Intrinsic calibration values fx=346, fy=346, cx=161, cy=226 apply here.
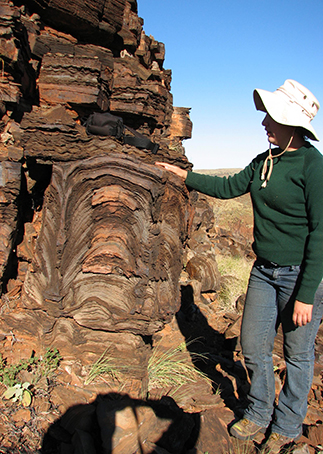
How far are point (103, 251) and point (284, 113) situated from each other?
1887 mm

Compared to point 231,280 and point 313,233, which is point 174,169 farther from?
point 231,280

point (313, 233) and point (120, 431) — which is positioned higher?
point (313, 233)

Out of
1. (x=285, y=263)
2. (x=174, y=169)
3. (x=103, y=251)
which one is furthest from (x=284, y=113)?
(x=103, y=251)

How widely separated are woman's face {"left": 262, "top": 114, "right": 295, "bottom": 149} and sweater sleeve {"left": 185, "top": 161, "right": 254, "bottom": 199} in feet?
1.00

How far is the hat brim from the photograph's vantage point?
229cm

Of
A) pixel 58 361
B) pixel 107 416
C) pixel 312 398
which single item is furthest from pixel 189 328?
pixel 107 416

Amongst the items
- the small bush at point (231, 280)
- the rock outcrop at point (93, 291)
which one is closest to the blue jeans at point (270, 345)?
the rock outcrop at point (93, 291)

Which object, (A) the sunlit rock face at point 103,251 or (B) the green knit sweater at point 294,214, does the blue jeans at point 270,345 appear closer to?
(B) the green knit sweater at point 294,214

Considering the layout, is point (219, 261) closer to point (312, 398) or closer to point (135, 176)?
point (312, 398)

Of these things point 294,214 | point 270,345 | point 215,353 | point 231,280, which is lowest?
point 215,353

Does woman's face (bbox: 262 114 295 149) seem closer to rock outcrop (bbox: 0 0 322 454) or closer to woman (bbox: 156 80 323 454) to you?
woman (bbox: 156 80 323 454)

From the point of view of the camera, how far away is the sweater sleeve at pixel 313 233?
86.5 inches

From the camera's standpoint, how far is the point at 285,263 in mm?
2393

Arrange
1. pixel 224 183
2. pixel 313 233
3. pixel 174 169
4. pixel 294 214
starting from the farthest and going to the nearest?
pixel 174 169 < pixel 224 183 < pixel 294 214 < pixel 313 233
